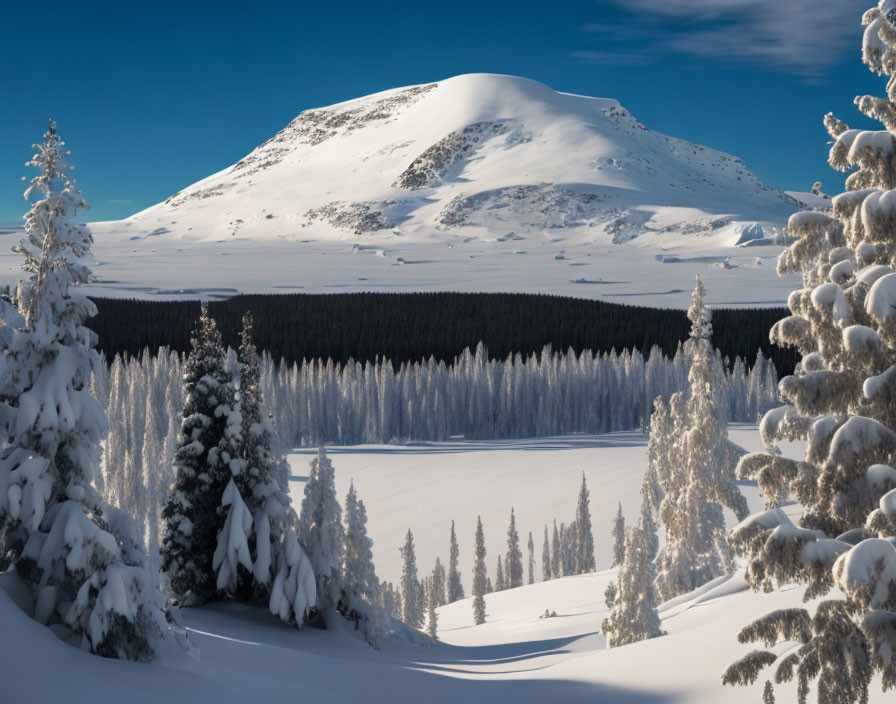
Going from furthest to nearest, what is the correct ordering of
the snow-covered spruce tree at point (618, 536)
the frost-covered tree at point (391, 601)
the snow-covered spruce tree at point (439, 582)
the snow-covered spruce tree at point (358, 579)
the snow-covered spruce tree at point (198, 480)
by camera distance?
the snow-covered spruce tree at point (439, 582) < the snow-covered spruce tree at point (618, 536) < the frost-covered tree at point (391, 601) < the snow-covered spruce tree at point (358, 579) < the snow-covered spruce tree at point (198, 480)

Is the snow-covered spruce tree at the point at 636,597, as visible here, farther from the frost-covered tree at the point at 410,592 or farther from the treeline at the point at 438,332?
the treeline at the point at 438,332

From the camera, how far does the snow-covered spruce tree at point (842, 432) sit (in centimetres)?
1045

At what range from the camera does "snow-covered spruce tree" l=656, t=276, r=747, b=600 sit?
33.5 meters

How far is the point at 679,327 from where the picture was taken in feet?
562

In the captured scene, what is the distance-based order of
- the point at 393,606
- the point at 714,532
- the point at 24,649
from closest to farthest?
the point at 24,649, the point at 714,532, the point at 393,606

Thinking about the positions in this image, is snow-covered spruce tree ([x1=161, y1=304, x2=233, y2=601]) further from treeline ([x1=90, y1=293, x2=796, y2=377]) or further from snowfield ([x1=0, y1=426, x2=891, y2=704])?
treeline ([x1=90, y1=293, x2=796, y2=377])

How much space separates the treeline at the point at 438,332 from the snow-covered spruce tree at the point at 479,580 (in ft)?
250

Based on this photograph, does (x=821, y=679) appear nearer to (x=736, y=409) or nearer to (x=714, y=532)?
(x=714, y=532)

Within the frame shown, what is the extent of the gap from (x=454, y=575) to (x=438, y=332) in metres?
99.1

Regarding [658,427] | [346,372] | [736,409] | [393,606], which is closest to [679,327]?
[736,409]

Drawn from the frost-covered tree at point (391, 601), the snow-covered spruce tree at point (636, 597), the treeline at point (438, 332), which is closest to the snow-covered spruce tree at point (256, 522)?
the snow-covered spruce tree at point (636, 597)

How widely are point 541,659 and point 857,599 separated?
18.9m

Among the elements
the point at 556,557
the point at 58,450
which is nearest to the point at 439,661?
the point at 58,450

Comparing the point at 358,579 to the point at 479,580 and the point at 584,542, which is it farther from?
the point at 584,542
